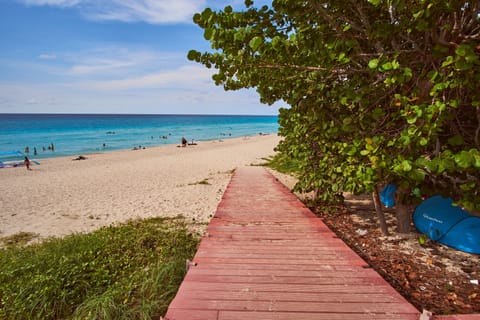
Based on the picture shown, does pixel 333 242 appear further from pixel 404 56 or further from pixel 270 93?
pixel 270 93

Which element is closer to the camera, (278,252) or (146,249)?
(278,252)

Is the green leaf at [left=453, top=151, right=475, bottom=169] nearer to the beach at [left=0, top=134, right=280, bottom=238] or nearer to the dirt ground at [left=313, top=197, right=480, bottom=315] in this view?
the dirt ground at [left=313, top=197, right=480, bottom=315]

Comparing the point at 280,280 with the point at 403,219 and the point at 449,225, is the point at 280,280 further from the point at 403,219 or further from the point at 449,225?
the point at 449,225

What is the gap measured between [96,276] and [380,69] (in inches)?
212

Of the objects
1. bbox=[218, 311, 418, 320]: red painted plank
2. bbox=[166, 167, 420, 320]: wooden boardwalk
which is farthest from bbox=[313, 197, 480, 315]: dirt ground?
bbox=[218, 311, 418, 320]: red painted plank

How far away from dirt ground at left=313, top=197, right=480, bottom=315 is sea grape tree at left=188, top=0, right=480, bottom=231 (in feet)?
3.89

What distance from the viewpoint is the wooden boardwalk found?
8.54 feet

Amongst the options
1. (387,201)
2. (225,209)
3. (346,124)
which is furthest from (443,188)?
(225,209)

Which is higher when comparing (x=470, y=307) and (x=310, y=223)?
(x=310, y=223)

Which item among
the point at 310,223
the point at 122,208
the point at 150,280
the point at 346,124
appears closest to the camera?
the point at 346,124

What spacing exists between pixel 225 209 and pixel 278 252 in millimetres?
2646

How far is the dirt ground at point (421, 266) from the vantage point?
137 inches

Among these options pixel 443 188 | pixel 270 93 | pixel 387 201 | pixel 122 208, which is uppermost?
pixel 270 93

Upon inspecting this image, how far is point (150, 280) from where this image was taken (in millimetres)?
3924
